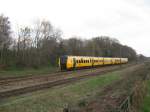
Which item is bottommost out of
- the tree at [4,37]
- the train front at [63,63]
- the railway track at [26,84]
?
the railway track at [26,84]

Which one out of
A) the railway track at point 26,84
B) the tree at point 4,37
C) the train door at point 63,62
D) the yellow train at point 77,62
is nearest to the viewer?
Answer: the railway track at point 26,84

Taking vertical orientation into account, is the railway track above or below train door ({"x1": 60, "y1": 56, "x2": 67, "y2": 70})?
below

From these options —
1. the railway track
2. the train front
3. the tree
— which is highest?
the tree

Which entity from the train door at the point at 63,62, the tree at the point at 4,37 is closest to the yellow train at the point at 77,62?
the train door at the point at 63,62

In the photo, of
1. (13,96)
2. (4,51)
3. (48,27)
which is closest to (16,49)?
(4,51)

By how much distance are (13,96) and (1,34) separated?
3272 cm

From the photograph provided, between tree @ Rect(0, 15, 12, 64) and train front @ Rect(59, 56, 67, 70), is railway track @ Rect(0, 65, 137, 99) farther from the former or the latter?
tree @ Rect(0, 15, 12, 64)

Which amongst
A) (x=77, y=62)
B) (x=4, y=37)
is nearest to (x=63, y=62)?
(x=77, y=62)

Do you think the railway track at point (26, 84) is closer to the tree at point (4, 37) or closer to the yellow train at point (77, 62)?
the yellow train at point (77, 62)

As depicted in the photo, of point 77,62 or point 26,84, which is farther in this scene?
point 77,62

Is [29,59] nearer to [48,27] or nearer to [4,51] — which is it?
[4,51]

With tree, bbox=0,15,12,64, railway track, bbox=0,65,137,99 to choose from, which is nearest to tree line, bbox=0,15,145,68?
tree, bbox=0,15,12,64

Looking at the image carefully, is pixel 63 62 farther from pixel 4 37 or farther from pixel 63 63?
pixel 4 37

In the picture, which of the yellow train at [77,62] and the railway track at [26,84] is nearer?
the railway track at [26,84]
